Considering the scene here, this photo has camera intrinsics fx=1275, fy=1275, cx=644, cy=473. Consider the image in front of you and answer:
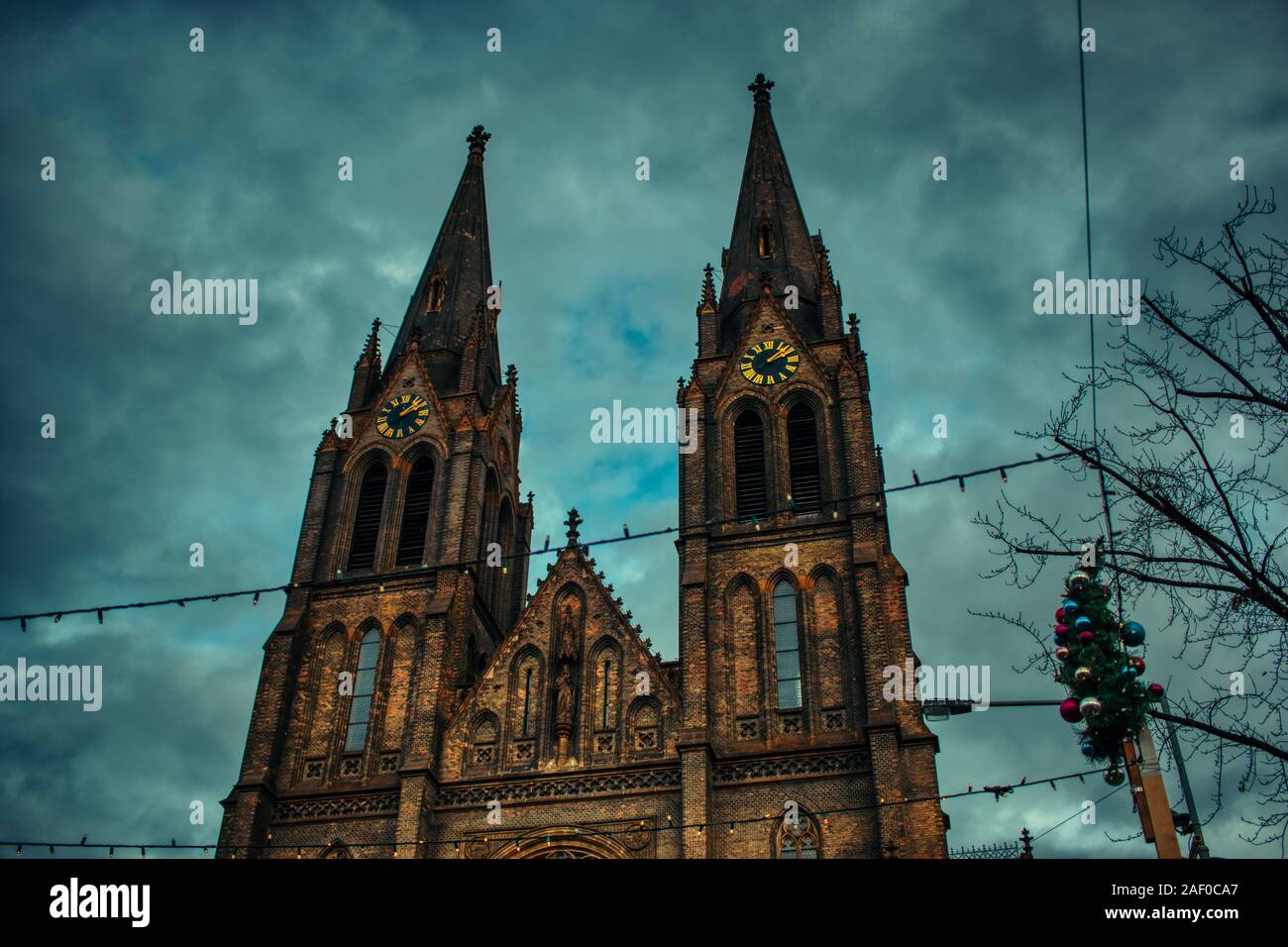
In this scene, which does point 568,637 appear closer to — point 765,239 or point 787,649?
point 787,649

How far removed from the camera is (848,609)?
30953mm

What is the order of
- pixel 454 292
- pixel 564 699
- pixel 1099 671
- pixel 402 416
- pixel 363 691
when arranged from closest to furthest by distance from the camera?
1. pixel 1099 671
2. pixel 564 699
3. pixel 363 691
4. pixel 402 416
5. pixel 454 292

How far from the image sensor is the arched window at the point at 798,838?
27094mm

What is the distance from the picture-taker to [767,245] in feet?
140

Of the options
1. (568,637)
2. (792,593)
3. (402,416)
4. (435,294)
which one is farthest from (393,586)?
(435,294)

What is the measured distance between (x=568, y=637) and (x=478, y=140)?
1052 inches

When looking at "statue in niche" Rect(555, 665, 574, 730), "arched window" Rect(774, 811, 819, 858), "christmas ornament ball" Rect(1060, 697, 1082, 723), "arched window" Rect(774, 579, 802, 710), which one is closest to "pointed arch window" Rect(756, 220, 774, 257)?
"arched window" Rect(774, 579, 802, 710)

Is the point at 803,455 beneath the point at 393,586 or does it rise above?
above

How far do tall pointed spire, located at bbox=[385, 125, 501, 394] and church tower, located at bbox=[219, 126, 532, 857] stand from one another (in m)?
0.09

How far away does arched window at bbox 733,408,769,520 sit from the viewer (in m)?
34.2

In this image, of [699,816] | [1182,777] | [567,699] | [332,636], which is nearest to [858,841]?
[699,816]

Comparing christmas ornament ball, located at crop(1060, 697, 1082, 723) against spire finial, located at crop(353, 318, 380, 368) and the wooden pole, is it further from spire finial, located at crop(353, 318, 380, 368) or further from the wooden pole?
spire finial, located at crop(353, 318, 380, 368)
